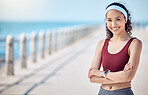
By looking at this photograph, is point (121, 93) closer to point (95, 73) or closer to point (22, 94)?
point (95, 73)

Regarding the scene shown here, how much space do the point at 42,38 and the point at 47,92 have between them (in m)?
6.80

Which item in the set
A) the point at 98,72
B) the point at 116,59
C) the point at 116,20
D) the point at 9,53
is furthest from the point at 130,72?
the point at 9,53

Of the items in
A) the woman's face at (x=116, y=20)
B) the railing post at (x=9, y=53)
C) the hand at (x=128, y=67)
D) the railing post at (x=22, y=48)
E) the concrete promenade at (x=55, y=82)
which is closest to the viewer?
the hand at (x=128, y=67)

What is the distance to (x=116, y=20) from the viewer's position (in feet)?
8.86

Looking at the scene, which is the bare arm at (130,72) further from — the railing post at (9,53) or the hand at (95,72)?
the railing post at (9,53)

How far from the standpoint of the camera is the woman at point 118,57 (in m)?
2.62

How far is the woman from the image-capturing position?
2615 mm

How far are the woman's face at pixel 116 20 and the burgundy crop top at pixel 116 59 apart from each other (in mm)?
165

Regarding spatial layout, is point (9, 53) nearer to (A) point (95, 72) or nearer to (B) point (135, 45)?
(A) point (95, 72)

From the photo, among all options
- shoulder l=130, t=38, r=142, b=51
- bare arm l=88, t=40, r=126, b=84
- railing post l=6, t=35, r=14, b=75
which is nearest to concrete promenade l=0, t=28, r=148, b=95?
railing post l=6, t=35, r=14, b=75

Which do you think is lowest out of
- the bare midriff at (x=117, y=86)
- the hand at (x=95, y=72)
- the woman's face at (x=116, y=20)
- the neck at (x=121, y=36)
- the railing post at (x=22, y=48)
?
the railing post at (x=22, y=48)

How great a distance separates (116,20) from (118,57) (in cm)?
38

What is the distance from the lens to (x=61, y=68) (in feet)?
31.9

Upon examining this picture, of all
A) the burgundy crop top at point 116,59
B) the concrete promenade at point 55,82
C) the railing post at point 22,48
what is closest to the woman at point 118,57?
the burgundy crop top at point 116,59
